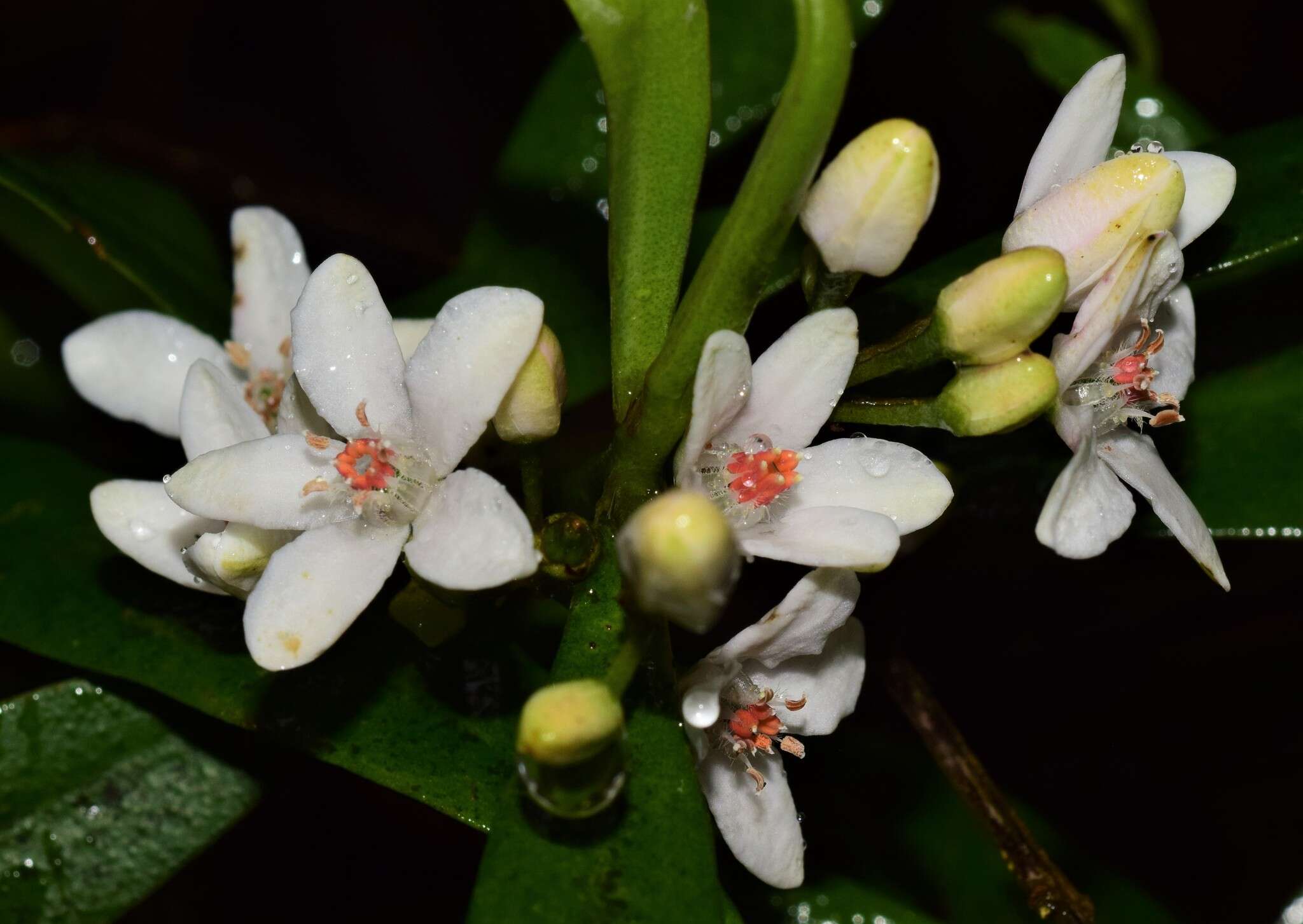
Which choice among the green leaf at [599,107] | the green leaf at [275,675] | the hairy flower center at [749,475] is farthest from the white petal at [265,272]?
the hairy flower center at [749,475]

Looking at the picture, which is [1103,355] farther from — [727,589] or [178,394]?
[178,394]

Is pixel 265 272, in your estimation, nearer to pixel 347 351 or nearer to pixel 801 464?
pixel 347 351

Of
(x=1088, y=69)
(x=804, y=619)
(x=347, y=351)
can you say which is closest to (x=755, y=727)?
(x=804, y=619)

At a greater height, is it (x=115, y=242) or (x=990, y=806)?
(x=115, y=242)

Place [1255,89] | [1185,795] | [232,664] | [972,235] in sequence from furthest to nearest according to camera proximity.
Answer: [1255,89] < [972,235] < [1185,795] < [232,664]

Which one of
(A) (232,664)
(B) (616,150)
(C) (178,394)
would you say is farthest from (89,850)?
(B) (616,150)

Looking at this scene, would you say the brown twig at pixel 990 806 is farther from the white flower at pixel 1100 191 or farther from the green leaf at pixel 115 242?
the green leaf at pixel 115 242

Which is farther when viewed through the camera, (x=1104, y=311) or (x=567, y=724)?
(x=1104, y=311)
